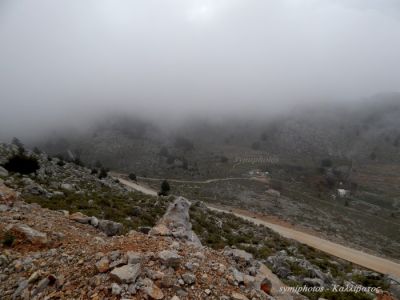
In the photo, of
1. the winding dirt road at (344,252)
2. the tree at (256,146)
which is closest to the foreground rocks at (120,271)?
the winding dirt road at (344,252)

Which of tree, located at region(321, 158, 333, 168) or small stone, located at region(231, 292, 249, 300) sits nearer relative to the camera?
small stone, located at region(231, 292, 249, 300)

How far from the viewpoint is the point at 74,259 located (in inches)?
464

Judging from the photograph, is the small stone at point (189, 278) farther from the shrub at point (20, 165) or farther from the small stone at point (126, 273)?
the shrub at point (20, 165)

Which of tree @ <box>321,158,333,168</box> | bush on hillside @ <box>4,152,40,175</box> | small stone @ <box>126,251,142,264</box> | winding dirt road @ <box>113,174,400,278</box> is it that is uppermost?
small stone @ <box>126,251,142,264</box>

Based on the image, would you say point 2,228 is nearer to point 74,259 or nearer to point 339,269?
point 74,259

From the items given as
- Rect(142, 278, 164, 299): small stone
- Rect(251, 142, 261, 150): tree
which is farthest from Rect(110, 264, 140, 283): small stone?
Rect(251, 142, 261, 150): tree

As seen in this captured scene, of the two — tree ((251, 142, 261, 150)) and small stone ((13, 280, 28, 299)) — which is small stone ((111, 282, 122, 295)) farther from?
tree ((251, 142, 261, 150))

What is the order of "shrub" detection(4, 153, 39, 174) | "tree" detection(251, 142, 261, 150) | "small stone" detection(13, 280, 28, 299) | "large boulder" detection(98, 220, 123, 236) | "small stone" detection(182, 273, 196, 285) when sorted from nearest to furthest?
"small stone" detection(182, 273, 196, 285) → "small stone" detection(13, 280, 28, 299) → "large boulder" detection(98, 220, 123, 236) → "shrub" detection(4, 153, 39, 174) → "tree" detection(251, 142, 261, 150)

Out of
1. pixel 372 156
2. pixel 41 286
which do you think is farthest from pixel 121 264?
pixel 372 156

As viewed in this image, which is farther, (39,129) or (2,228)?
(39,129)

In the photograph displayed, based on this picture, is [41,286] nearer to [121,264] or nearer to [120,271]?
[121,264]

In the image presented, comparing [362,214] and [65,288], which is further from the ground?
[65,288]

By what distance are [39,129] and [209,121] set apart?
3141 inches

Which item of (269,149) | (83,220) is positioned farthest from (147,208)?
(269,149)
